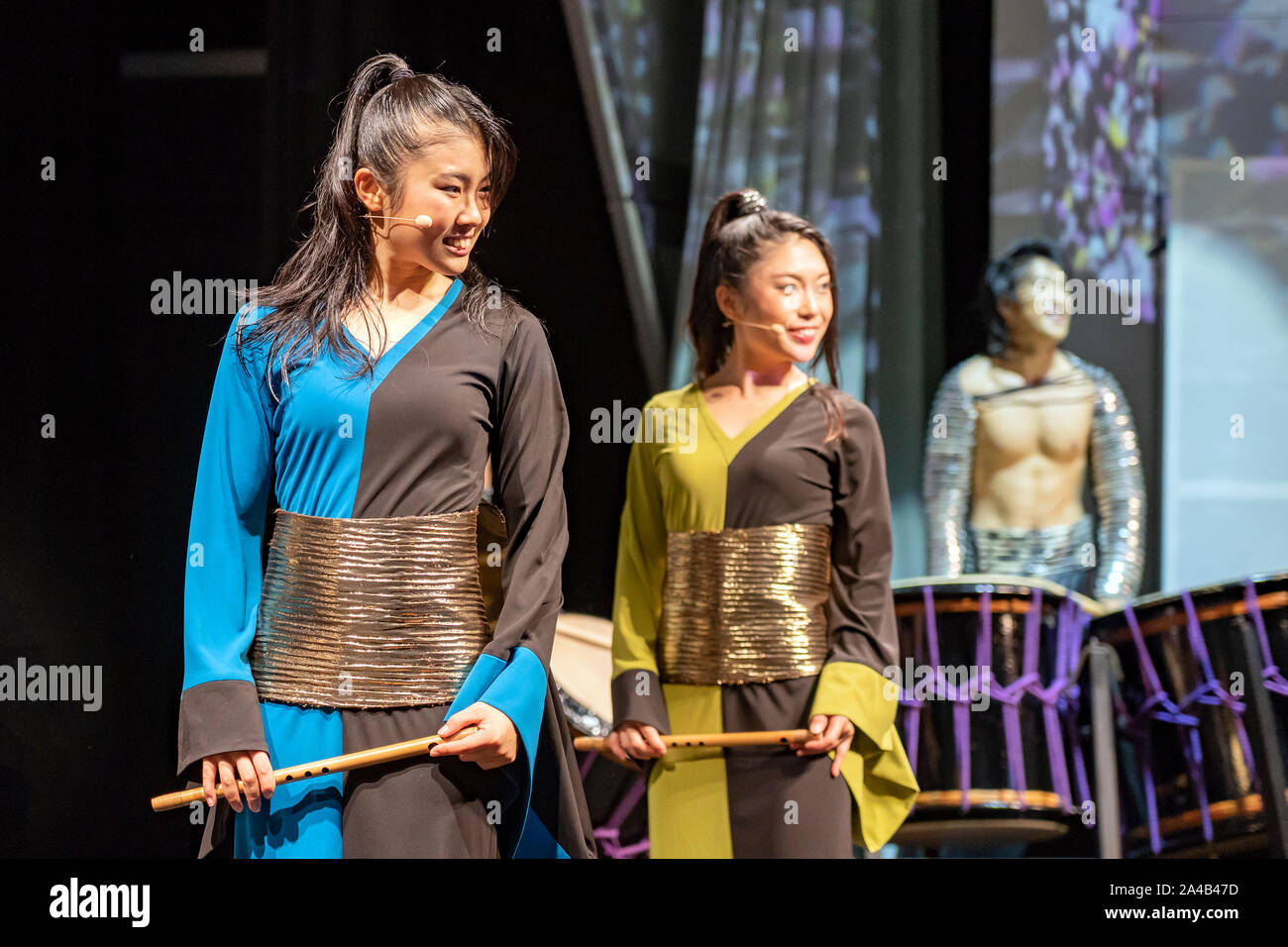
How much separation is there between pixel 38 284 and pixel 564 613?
135 cm

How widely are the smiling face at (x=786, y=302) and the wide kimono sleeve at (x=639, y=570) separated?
1.01 ft

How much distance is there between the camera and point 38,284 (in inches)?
134

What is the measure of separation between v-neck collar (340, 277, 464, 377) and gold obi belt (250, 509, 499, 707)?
0.26 metres

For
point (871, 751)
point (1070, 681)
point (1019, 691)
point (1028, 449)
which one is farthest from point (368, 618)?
point (1028, 449)

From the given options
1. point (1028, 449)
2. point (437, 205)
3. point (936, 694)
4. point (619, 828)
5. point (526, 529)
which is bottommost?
point (619, 828)

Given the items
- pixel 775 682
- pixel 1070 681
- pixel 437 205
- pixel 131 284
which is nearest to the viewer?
pixel 437 205

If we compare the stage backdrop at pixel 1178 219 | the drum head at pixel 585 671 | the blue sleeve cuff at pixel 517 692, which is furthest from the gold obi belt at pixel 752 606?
the stage backdrop at pixel 1178 219

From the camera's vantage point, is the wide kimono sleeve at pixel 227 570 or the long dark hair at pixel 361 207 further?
the long dark hair at pixel 361 207

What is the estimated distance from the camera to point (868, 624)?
298cm

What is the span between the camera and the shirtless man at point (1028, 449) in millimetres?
3520

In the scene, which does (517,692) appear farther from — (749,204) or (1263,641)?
(1263,641)

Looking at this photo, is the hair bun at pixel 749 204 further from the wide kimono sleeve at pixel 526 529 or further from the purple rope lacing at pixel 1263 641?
the purple rope lacing at pixel 1263 641
